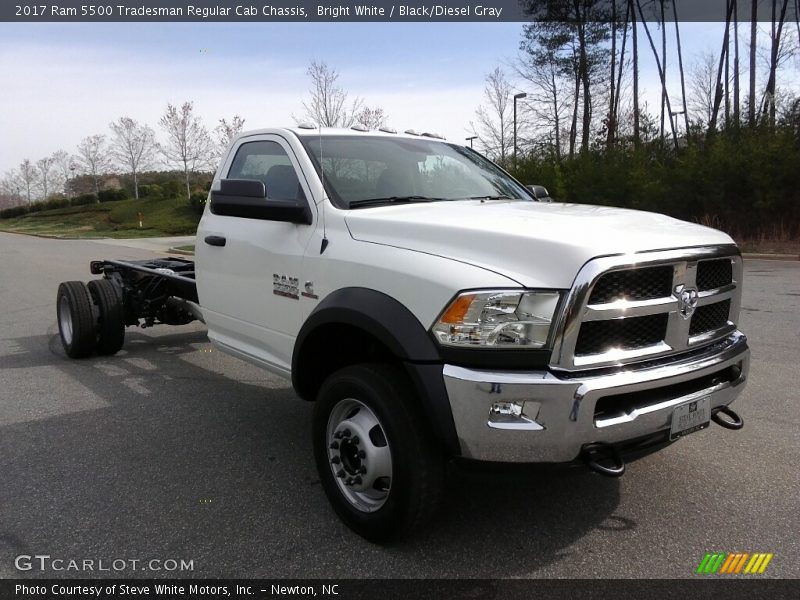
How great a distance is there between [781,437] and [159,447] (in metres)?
4.03

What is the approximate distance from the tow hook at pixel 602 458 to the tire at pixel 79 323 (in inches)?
213

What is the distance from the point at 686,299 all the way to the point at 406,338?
1242mm

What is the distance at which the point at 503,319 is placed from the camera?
8.60ft

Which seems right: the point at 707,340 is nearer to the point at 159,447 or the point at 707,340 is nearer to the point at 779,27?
the point at 159,447

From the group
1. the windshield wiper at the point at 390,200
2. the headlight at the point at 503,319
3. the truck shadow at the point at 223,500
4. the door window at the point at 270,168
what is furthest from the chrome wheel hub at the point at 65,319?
the headlight at the point at 503,319

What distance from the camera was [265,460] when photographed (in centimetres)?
409

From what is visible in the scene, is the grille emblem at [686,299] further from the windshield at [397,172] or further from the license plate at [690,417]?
the windshield at [397,172]

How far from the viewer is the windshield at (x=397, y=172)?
12.6ft

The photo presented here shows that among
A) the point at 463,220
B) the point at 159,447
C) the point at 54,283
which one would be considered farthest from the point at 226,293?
the point at 54,283


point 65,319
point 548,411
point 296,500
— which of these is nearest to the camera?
point 548,411

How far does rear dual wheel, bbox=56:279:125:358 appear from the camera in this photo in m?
6.47

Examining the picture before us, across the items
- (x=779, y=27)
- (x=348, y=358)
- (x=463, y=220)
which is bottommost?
(x=348, y=358)

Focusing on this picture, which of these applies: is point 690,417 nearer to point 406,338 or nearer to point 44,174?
point 406,338

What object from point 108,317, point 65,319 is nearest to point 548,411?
point 108,317
